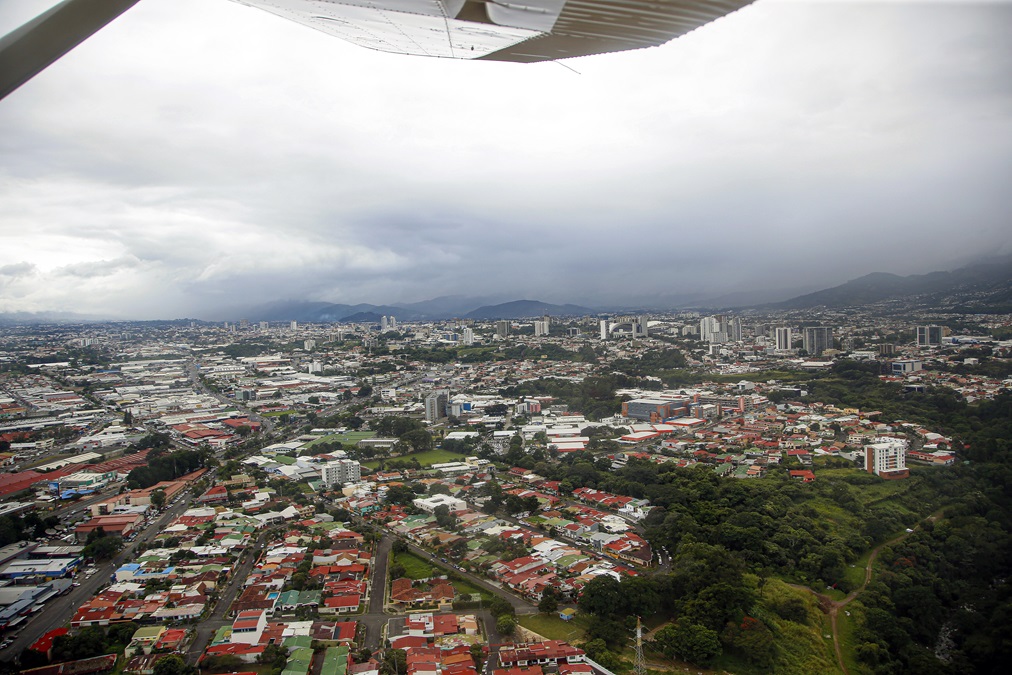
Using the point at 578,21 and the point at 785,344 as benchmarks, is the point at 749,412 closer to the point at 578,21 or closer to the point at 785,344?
the point at 785,344

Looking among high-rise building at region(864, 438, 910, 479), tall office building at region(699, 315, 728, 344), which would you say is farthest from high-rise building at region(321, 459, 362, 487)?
tall office building at region(699, 315, 728, 344)

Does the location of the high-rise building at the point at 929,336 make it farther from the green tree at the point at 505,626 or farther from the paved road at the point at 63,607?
the paved road at the point at 63,607

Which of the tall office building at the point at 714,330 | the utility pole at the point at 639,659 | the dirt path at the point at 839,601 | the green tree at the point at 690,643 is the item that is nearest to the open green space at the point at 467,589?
the utility pole at the point at 639,659

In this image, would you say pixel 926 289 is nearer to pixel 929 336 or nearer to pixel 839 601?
pixel 929 336

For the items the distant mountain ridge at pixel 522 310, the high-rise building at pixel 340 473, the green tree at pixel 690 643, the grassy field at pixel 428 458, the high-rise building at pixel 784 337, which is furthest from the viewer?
the distant mountain ridge at pixel 522 310


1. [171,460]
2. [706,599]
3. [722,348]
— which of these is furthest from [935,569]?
[722,348]

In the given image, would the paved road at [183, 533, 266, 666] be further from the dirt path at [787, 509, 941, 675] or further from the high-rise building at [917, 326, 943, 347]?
the high-rise building at [917, 326, 943, 347]

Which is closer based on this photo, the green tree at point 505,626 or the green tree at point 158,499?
the green tree at point 505,626
